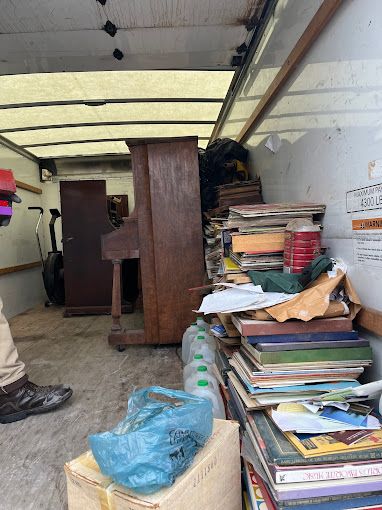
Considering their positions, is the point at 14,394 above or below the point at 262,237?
below

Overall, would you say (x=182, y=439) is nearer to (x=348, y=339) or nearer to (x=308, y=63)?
(x=348, y=339)

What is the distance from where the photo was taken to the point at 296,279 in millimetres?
1409

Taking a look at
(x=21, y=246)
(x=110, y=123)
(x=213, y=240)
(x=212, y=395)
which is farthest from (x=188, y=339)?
(x=21, y=246)

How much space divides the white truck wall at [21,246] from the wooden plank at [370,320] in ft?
14.3

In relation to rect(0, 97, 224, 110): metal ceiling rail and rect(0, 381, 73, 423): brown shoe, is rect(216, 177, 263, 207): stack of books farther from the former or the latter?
rect(0, 381, 73, 423): brown shoe

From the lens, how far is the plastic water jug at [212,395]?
1638 mm

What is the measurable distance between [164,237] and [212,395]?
5.20 feet

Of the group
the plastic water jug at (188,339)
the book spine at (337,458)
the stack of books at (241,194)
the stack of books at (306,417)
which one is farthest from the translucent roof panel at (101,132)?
the book spine at (337,458)

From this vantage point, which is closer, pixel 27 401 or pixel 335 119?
pixel 335 119

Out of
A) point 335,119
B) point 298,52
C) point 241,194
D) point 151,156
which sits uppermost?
point 298,52

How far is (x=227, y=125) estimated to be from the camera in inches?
153

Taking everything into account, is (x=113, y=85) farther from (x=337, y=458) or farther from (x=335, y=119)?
Answer: (x=337, y=458)

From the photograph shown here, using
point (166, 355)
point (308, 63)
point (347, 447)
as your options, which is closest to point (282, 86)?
point (308, 63)

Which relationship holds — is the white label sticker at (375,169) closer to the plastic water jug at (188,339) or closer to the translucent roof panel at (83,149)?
the plastic water jug at (188,339)
